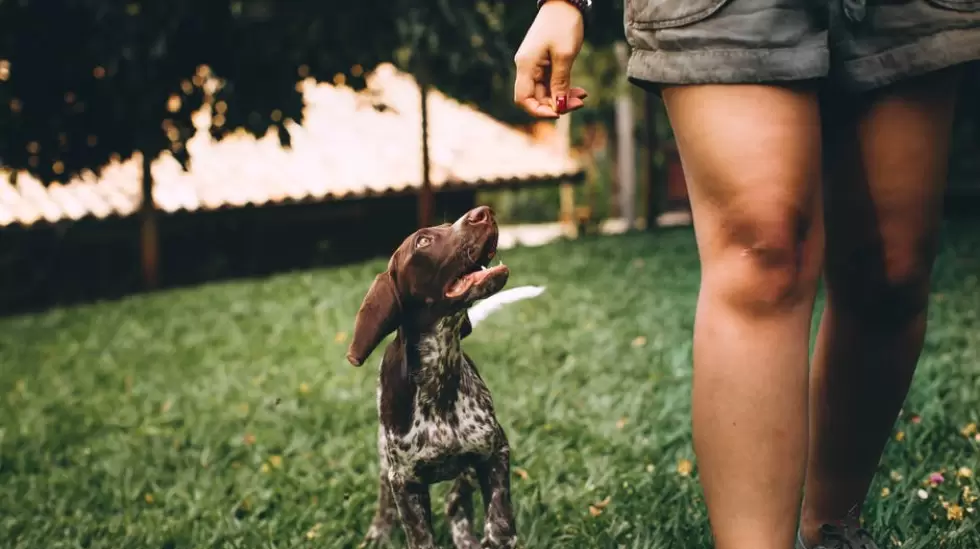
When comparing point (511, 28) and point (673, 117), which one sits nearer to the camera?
point (673, 117)

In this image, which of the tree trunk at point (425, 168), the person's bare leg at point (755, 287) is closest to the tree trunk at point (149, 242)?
the tree trunk at point (425, 168)

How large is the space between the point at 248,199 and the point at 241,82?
15.8 ft

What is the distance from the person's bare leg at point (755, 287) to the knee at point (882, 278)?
26 cm

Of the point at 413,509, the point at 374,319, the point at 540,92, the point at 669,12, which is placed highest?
the point at 669,12

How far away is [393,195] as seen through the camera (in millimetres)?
11719

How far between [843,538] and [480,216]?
1.08 metres

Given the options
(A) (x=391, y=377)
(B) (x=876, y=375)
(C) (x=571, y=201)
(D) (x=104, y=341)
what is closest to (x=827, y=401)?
(B) (x=876, y=375)

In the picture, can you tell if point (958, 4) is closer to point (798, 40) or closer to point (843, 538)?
point (798, 40)

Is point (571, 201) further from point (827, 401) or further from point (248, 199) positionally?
point (827, 401)

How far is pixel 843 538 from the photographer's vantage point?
7.51ft

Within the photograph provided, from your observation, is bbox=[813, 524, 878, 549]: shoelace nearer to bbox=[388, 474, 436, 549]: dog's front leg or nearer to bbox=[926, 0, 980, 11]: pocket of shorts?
bbox=[388, 474, 436, 549]: dog's front leg

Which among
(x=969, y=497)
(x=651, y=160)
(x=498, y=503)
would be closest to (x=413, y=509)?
(x=498, y=503)

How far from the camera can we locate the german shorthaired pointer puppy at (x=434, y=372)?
2031 millimetres

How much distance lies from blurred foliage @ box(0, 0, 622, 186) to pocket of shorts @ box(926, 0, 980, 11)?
454cm
